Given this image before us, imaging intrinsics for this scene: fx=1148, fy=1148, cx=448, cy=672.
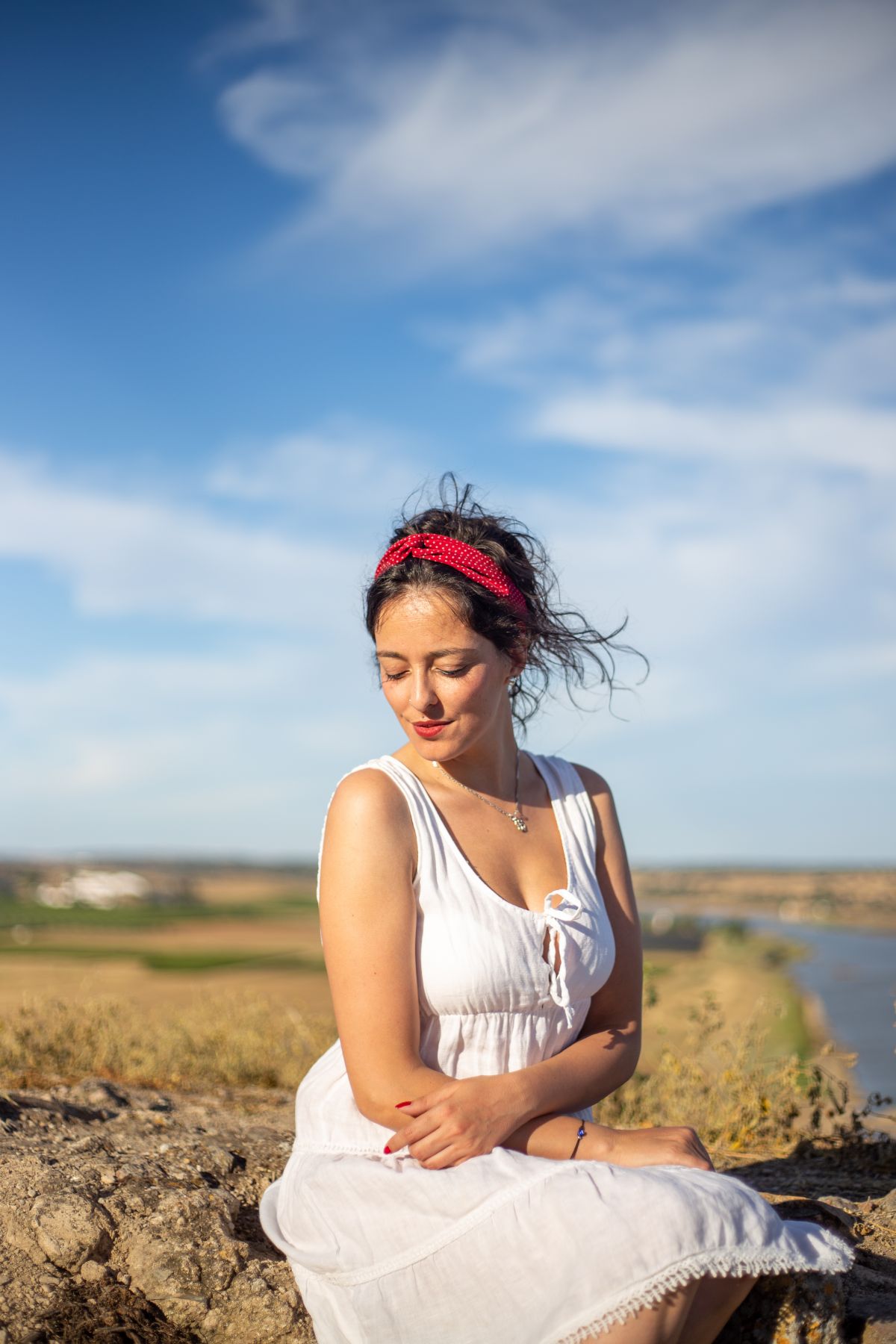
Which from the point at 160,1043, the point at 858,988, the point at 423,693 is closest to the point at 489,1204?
the point at 423,693

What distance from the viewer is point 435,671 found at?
9.86ft

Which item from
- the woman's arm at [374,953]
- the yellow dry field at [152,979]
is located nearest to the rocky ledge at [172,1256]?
the woman's arm at [374,953]

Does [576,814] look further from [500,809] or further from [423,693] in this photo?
[423,693]

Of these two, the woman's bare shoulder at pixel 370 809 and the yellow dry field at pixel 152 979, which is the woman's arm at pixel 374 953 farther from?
the yellow dry field at pixel 152 979

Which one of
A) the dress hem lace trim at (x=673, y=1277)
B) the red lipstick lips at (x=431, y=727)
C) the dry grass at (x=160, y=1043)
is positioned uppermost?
the red lipstick lips at (x=431, y=727)

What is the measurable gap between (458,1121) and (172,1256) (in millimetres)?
1240

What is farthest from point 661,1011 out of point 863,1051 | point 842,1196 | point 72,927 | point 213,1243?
point 72,927

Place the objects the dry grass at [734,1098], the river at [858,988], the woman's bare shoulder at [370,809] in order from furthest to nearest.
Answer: the river at [858,988] < the dry grass at [734,1098] < the woman's bare shoulder at [370,809]

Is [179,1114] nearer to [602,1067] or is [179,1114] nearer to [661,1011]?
[602,1067]

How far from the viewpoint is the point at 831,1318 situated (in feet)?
8.56

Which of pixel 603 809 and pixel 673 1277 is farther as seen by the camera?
pixel 603 809

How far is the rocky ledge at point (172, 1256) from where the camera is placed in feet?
9.52

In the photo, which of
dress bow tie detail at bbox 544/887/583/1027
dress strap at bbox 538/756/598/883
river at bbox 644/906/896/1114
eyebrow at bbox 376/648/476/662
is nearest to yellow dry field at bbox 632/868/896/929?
river at bbox 644/906/896/1114

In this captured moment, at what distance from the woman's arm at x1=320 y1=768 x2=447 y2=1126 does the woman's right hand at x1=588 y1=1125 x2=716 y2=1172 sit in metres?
0.40
